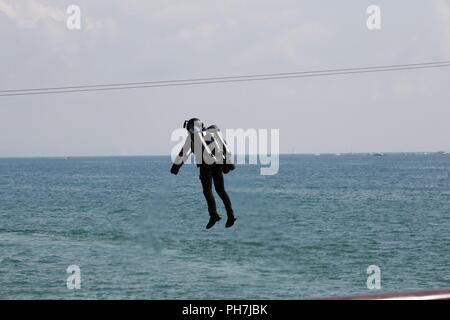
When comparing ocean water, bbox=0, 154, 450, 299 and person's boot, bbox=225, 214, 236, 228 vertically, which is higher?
person's boot, bbox=225, 214, 236, 228

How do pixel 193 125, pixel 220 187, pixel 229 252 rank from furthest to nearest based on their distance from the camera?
pixel 229 252, pixel 220 187, pixel 193 125

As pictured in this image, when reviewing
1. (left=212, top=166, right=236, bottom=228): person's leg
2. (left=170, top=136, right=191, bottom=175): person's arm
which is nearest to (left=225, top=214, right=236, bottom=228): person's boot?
(left=212, top=166, right=236, bottom=228): person's leg

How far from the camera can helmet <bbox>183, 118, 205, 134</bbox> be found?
14.6 ft

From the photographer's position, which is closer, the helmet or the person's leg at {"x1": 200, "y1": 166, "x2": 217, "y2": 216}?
the helmet

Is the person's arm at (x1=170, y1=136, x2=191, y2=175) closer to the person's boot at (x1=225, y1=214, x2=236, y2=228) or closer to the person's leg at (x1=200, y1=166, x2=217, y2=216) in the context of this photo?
the person's leg at (x1=200, y1=166, x2=217, y2=216)

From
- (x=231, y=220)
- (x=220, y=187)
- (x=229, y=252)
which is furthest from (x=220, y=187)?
(x=229, y=252)

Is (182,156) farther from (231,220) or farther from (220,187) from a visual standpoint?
(231,220)

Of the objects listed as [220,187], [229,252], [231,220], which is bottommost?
[229,252]

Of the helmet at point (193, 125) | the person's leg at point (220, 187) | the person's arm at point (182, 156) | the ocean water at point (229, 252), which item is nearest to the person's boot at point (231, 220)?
the person's leg at point (220, 187)

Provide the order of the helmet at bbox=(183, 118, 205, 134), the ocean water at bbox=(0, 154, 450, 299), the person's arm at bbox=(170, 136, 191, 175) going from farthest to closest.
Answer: the ocean water at bbox=(0, 154, 450, 299)
the person's arm at bbox=(170, 136, 191, 175)
the helmet at bbox=(183, 118, 205, 134)

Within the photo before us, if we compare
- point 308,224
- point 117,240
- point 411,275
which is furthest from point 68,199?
point 411,275

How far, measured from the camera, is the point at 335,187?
136750mm

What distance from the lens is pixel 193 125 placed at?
4.48 meters

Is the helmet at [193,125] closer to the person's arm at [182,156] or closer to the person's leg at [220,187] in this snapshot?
the person's arm at [182,156]
